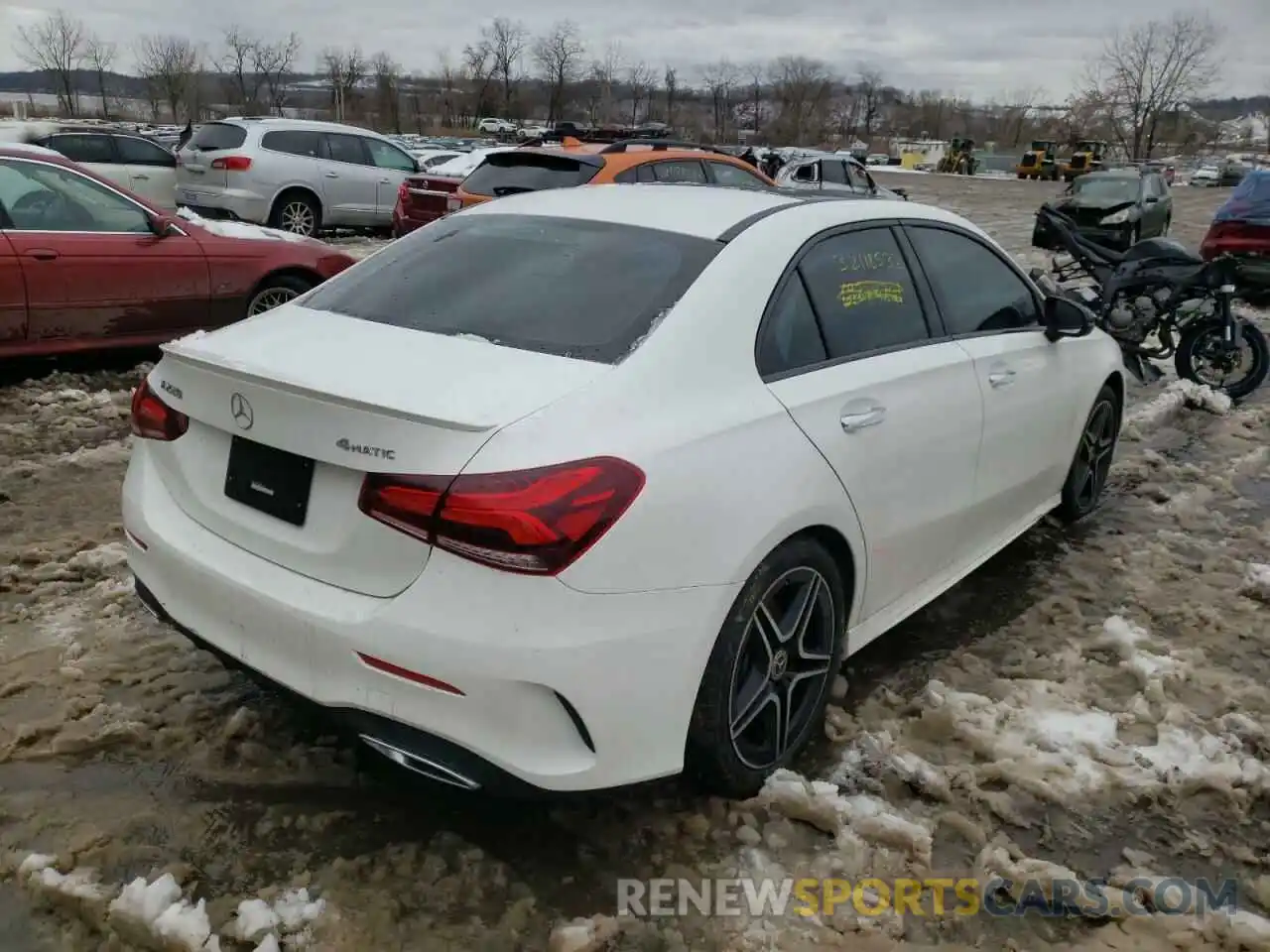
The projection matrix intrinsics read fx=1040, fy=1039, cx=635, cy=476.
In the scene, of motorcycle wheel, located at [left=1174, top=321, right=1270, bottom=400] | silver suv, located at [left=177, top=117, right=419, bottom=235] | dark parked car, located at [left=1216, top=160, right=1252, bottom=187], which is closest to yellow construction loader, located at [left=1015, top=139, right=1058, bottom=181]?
dark parked car, located at [left=1216, top=160, right=1252, bottom=187]

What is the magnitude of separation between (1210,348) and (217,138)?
12.0 meters

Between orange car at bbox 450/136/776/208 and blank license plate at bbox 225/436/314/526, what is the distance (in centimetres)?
701

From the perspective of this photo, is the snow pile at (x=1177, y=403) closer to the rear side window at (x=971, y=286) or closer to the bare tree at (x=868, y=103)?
the rear side window at (x=971, y=286)

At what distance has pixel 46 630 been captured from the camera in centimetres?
366

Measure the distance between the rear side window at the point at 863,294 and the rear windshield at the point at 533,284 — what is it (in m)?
0.41

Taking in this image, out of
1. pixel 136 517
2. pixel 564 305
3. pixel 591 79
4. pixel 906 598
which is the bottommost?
pixel 906 598

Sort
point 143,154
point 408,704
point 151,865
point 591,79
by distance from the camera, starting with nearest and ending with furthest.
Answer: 1. point 408,704
2. point 151,865
3. point 143,154
4. point 591,79

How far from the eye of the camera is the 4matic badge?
2.26m

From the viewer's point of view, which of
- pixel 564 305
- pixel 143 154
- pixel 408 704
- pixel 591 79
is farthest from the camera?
pixel 591 79

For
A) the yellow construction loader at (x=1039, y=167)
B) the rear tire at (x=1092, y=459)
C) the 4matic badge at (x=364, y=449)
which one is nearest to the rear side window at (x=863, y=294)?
the 4matic badge at (x=364, y=449)

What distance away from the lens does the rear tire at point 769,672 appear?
258 cm

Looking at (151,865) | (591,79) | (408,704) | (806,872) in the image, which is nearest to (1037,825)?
(806,872)

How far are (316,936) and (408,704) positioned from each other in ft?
1.91

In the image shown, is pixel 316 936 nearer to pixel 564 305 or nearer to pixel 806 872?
pixel 806 872
